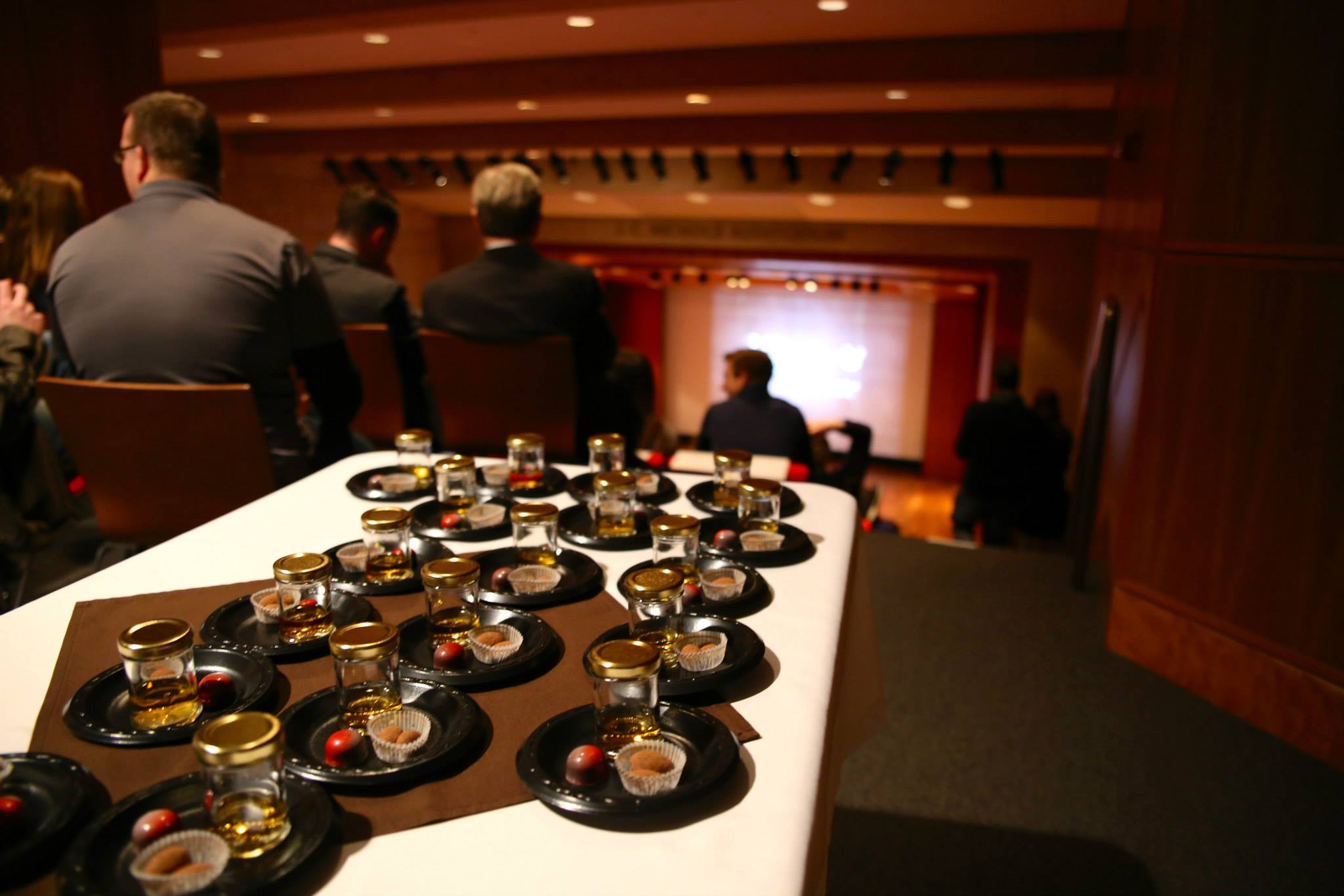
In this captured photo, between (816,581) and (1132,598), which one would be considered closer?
(816,581)

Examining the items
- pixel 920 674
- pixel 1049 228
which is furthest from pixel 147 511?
pixel 1049 228

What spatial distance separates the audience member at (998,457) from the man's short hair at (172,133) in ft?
13.3

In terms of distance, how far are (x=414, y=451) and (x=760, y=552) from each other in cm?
77

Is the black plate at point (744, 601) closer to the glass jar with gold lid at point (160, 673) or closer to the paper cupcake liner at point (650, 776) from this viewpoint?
the paper cupcake liner at point (650, 776)

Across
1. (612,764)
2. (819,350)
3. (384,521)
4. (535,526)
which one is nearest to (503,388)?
(535,526)

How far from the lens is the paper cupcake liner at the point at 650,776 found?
2.52 ft

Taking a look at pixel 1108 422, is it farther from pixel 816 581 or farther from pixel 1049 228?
pixel 1049 228

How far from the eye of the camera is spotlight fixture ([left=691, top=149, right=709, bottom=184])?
261 inches

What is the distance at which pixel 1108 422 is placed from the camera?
3.45 m

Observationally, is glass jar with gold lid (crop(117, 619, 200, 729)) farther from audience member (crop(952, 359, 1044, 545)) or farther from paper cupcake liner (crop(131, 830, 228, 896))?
audience member (crop(952, 359, 1044, 545))

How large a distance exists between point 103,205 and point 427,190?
5.36 m

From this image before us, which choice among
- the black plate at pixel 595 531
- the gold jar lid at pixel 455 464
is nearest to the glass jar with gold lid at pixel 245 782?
the black plate at pixel 595 531

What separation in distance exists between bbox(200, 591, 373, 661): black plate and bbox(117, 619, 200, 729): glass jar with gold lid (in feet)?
0.35

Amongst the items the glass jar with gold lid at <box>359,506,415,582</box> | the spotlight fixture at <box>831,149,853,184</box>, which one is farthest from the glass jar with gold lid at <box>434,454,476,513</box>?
the spotlight fixture at <box>831,149,853,184</box>
